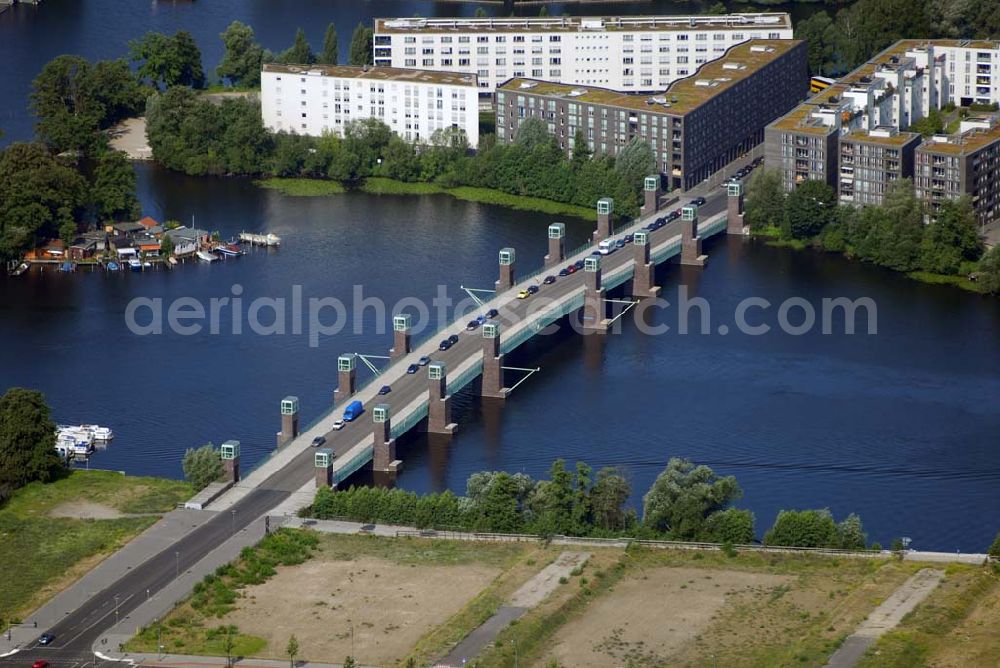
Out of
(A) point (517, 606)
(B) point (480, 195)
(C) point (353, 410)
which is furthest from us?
(B) point (480, 195)

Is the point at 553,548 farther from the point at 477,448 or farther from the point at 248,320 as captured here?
the point at 248,320

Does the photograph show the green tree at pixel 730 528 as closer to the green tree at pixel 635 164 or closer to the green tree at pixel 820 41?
the green tree at pixel 635 164

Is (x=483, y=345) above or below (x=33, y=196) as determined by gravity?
below

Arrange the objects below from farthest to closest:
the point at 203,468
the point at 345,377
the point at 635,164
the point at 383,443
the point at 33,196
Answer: the point at 635,164, the point at 33,196, the point at 345,377, the point at 383,443, the point at 203,468

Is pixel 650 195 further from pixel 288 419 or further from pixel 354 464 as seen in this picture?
pixel 354 464

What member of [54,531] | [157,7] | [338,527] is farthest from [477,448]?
[157,7]

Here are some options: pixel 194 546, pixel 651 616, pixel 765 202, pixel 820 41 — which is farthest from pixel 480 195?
pixel 651 616
